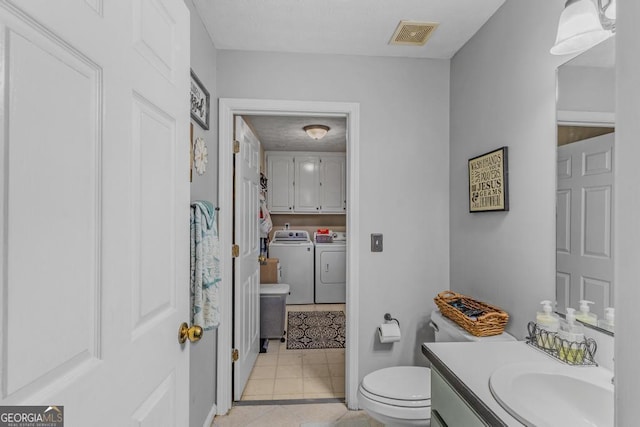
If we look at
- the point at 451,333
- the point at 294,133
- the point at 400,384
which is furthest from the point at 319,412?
the point at 294,133

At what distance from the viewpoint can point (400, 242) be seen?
7.32 ft

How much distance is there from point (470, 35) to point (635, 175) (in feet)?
6.56

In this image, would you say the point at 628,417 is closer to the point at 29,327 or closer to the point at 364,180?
A: the point at 29,327

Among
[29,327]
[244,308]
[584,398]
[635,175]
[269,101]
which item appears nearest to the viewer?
[635,175]

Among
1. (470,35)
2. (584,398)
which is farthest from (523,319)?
(470,35)

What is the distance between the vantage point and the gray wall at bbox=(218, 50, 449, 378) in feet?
7.14

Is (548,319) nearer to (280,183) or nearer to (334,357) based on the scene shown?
(334,357)

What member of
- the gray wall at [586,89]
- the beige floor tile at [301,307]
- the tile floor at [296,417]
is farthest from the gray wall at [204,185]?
the beige floor tile at [301,307]

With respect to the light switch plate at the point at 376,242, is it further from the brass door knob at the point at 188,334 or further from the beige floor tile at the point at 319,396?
the brass door knob at the point at 188,334

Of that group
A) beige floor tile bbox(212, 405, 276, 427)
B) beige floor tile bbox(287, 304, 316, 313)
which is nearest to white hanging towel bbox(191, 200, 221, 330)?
beige floor tile bbox(212, 405, 276, 427)

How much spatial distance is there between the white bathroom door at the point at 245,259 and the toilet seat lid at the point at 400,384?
3.14ft

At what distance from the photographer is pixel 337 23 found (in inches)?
72.4

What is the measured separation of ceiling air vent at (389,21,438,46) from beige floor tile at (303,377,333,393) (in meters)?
2.34

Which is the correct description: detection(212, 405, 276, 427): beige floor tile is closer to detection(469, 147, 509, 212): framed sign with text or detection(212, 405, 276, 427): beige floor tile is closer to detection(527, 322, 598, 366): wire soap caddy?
detection(527, 322, 598, 366): wire soap caddy
